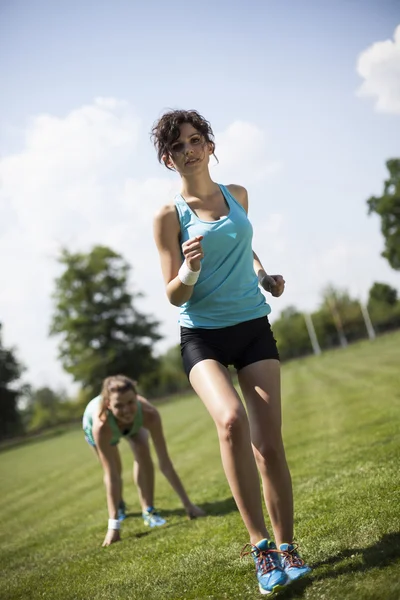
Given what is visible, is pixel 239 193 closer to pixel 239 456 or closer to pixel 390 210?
pixel 239 456

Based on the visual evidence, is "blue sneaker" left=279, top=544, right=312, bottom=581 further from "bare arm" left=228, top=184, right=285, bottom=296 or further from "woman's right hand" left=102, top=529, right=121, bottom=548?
"woman's right hand" left=102, top=529, right=121, bottom=548

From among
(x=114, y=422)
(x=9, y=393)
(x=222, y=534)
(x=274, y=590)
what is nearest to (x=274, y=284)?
(x=274, y=590)

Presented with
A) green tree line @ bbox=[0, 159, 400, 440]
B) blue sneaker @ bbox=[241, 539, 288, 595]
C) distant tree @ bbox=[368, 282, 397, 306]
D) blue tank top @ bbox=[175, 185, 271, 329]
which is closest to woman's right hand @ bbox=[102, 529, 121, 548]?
blue sneaker @ bbox=[241, 539, 288, 595]

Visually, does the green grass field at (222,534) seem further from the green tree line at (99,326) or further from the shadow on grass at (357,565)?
the green tree line at (99,326)

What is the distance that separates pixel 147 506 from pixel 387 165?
53.9m

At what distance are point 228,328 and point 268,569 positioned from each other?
4.09 feet

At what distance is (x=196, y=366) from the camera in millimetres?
3238

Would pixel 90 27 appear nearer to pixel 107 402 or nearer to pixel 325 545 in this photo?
pixel 107 402

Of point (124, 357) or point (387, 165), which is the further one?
point (387, 165)

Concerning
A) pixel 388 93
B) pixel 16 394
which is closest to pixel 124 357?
pixel 16 394

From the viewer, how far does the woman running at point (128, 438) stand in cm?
598

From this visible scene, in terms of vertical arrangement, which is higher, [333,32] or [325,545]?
[333,32]

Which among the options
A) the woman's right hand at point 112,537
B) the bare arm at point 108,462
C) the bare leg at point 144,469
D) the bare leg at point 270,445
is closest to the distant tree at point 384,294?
the bare leg at point 144,469

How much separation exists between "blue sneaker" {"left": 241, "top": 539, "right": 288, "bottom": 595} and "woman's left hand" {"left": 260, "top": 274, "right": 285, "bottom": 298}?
1.40m
